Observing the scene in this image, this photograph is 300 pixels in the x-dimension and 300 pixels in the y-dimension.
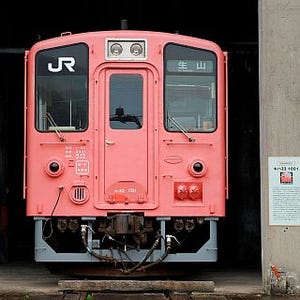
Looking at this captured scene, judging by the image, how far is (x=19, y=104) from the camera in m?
15.8

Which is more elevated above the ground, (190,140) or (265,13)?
(265,13)

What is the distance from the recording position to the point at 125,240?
8.93 meters

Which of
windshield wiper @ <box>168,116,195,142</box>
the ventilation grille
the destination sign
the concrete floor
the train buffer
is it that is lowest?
the concrete floor

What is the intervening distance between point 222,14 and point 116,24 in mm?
2169

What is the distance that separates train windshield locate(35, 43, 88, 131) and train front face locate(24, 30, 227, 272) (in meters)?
0.01

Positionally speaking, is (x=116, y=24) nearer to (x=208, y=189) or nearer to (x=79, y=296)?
(x=208, y=189)

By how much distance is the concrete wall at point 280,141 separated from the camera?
8.98 metres

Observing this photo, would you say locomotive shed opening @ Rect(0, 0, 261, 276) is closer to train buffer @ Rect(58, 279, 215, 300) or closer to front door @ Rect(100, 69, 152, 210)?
front door @ Rect(100, 69, 152, 210)

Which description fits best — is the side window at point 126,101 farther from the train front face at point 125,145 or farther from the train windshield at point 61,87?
the train windshield at point 61,87

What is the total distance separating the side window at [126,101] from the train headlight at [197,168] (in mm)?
809

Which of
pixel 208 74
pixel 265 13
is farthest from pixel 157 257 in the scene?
pixel 265 13

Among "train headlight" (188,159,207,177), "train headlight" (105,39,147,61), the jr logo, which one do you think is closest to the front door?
"train headlight" (105,39,147,61)

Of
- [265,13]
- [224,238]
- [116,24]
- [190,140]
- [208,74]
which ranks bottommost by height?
[224,238]

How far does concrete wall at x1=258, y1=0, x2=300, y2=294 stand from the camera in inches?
354
